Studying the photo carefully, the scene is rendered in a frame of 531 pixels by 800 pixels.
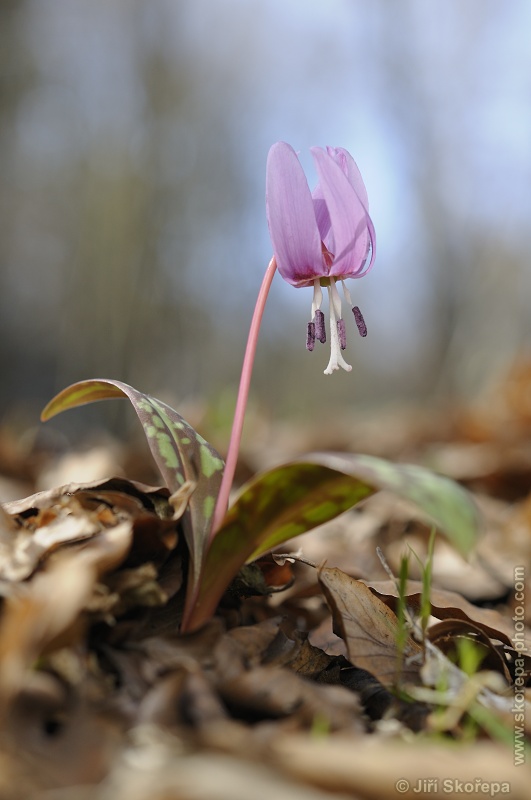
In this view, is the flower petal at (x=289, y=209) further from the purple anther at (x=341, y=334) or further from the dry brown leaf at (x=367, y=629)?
the dry brown leaf at (x=367, y=629)

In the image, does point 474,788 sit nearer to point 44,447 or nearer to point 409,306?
point 44,447

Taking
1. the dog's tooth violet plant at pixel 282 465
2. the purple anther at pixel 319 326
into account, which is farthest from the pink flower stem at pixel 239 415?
the purple anther at pixel 319 326

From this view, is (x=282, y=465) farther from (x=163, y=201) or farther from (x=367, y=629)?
(x=163, y=201)

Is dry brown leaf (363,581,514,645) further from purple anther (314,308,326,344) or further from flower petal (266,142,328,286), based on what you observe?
flower petal (266,142,328,286)

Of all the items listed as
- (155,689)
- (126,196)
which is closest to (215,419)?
(155,689)

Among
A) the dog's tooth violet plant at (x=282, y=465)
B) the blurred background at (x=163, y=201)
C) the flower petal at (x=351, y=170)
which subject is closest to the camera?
the dog's tooth violet plant at (x=282, y=465)

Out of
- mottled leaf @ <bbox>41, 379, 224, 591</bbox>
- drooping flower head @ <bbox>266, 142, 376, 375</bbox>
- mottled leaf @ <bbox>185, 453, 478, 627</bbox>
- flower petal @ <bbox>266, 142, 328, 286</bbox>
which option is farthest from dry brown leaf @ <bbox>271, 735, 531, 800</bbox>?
flower petal @ <bbox>266, 142, 328, 286</bbox>
